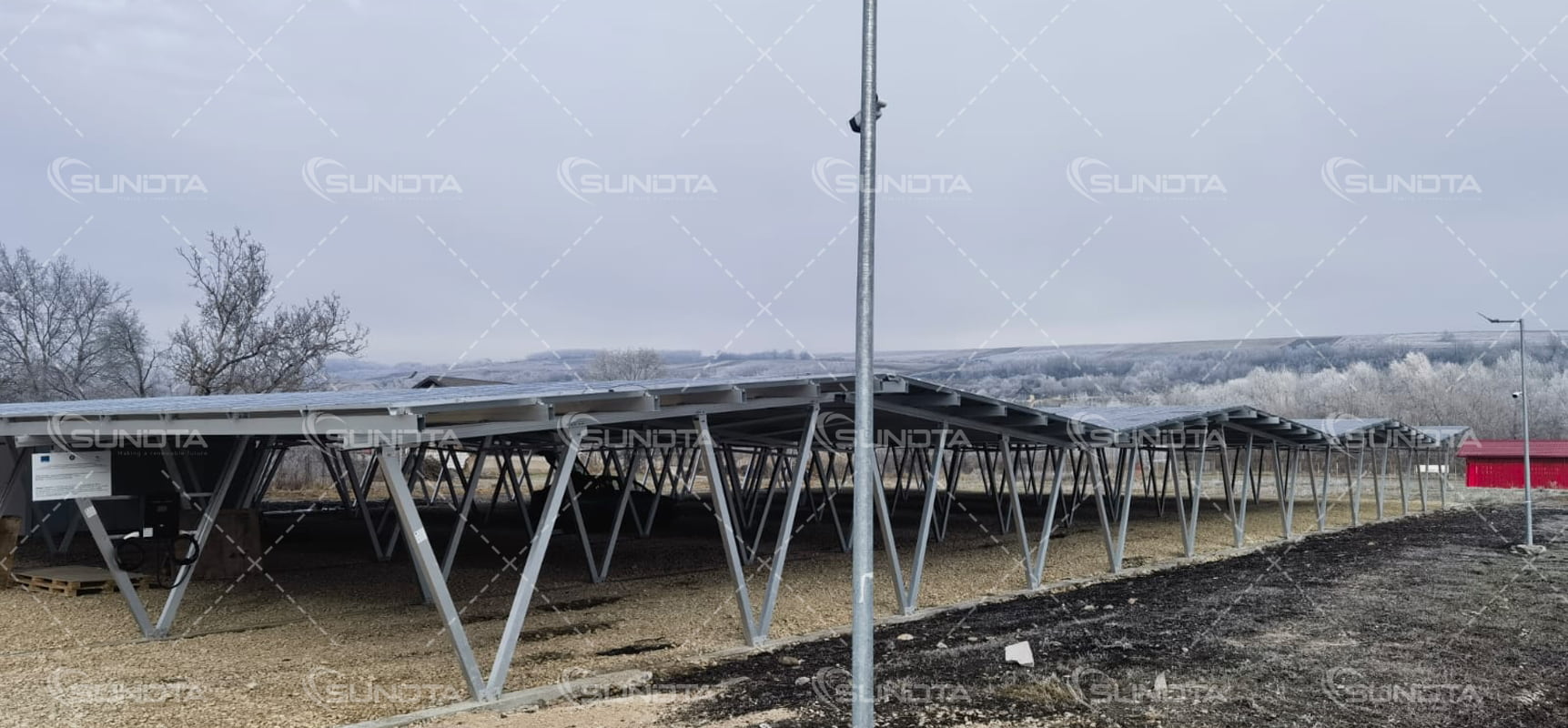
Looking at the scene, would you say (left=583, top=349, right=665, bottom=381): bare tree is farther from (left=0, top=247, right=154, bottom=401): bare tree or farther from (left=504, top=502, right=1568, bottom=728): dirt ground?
(left=504, top=502, right=1568, bottom=728): dirt ground

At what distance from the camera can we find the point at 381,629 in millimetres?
12461

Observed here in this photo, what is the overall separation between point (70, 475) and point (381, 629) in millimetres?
3520

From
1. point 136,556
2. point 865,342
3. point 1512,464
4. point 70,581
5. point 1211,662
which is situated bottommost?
point 1512,464

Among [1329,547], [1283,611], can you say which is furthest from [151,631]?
[1329,547]

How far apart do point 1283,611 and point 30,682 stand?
13620 mm

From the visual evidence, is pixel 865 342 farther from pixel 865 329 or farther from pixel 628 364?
pixel 628 364

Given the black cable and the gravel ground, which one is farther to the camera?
the black cable

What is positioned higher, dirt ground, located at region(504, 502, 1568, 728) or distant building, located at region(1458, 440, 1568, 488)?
dirt ground, located at region(504, 502, 1568, 728)

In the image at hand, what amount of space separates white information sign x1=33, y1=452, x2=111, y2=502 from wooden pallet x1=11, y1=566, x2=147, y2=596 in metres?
3.66

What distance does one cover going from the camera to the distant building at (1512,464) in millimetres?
47562

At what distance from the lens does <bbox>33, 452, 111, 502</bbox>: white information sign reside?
420 inches

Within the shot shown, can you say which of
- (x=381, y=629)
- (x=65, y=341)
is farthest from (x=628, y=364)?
(x=381, y=629)

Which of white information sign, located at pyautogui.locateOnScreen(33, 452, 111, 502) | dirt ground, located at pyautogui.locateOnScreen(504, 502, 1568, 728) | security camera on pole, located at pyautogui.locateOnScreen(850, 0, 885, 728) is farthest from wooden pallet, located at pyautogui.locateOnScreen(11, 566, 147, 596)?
security camera on pole, located at pyautogui.locateOnScreen(850, 0, 885, 728)

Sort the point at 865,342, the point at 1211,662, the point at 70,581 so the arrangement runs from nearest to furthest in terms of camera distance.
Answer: the point at 865,342 < the point at 1211,662 < the point at 70,581
